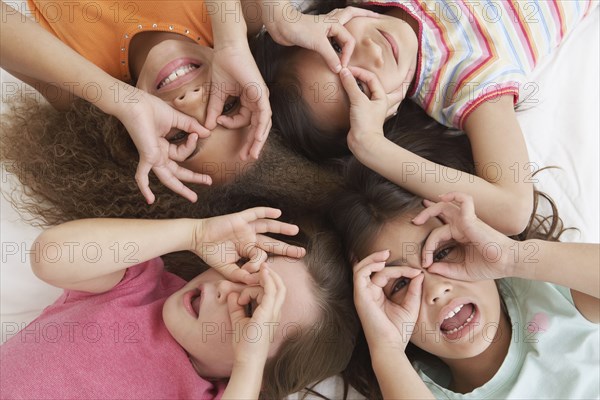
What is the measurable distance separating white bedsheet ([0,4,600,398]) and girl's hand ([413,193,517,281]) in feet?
0.94

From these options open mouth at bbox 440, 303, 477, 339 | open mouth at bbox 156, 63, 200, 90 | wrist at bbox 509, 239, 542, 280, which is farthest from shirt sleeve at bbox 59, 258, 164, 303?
wrist at bbox 509, 239, 542, 280

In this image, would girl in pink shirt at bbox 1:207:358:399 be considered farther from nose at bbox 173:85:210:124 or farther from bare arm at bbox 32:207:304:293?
nose at bbox 173:85:210:124

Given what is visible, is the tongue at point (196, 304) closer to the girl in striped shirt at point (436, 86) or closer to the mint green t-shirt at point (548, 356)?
the girl in striped shirt at point (436, 86)

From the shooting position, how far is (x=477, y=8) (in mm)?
1203

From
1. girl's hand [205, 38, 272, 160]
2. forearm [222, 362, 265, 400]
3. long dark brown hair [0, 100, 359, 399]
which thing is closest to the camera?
forearm [222, 362, 265, 400]

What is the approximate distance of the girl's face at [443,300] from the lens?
98 cm

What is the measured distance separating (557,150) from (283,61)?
1.94 feet

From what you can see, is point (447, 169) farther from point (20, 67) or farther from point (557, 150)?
point (20, 67)

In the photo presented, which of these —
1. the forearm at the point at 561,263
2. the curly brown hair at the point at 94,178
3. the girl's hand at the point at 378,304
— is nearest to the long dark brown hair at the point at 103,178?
the curly brown hair at the point at 94,178

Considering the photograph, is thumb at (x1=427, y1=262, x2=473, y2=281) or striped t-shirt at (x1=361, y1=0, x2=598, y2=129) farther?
striped t-shirt at (x1=361, y1=0, x2=598, y2=129)

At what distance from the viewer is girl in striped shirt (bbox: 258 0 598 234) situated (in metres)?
1.05

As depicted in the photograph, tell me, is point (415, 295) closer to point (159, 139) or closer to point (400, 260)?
point (400, 260)

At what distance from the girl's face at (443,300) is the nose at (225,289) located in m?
0.25

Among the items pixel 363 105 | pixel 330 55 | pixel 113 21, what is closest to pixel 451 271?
pixel 363 105
